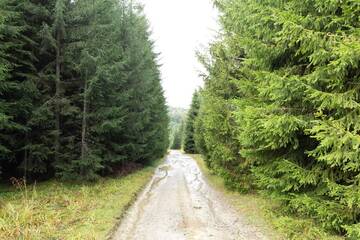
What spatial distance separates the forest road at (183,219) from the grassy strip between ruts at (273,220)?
13.9 inches

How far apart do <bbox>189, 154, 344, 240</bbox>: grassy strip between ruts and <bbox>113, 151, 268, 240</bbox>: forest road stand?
0.35 m

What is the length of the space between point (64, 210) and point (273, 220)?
22.7ft

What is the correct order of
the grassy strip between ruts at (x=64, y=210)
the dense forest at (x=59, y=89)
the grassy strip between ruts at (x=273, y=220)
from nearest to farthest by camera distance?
the grassy strip between ruts at (x=273, y=220), the grassy strip between ruts at (x=64, y=210), the dense forest at (x=59, y=89)

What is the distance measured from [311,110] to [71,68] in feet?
41.4

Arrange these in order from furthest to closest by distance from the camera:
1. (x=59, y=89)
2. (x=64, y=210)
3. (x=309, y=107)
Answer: (x=59, y=89)
(x=64, y=210)
(x=309, y=107)

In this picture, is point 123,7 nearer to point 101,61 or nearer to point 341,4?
point 101,61

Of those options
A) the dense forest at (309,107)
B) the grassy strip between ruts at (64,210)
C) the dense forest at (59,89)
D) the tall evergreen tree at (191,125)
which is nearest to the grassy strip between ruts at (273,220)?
the dense forest at (309,107)

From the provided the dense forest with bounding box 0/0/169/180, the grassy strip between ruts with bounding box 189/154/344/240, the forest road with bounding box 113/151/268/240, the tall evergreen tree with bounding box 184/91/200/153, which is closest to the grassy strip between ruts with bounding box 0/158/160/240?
the forest road with bounding box 113/151/268/240

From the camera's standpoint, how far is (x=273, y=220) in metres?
9.70

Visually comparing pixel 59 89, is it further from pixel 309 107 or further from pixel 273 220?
pixel 309 107

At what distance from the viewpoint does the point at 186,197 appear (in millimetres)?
15133

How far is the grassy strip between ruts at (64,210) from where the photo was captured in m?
8.58

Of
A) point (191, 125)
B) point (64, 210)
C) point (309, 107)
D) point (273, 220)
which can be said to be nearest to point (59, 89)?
point (64, 210)

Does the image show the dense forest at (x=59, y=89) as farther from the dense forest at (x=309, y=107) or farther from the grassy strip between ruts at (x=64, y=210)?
the dense forest at (x=309, y=107)
